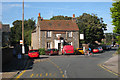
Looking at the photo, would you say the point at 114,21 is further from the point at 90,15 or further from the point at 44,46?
the point at 90,15

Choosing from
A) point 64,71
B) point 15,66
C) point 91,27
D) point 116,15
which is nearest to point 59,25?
point 91,27

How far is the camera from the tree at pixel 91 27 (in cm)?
6122

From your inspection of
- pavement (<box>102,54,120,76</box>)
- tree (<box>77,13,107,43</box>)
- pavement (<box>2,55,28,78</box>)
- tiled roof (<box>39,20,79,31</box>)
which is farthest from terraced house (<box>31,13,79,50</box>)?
pavement (<box>2,55,28,78</box>)

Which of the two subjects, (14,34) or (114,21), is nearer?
(114,21)

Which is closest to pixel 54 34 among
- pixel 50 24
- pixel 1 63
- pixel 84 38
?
pixel 50 24

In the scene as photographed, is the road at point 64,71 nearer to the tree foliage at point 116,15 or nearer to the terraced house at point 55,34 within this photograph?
the tree foliage at point 116,15

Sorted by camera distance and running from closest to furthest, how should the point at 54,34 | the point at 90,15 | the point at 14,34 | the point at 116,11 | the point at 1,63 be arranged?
1. the point at 1,63
2. the point at 116,11
3. the point at 54,34
4. the point at 90,15
5. the point at 14,34

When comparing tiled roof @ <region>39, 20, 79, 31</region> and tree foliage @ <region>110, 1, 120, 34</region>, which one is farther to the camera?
tiled roof @ <region>39, 20, 79, 31</region>

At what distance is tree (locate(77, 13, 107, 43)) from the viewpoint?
201 ft

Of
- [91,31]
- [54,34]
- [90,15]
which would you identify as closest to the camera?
[54,34]

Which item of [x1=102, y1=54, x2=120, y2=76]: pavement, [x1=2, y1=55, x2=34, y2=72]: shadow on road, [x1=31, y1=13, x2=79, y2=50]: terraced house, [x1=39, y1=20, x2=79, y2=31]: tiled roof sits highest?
[x1=39, y1=20, x2=79, y2=31]: tiled roof

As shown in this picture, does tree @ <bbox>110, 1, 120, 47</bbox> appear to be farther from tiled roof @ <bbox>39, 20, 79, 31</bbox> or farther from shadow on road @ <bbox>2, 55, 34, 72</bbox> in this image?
tiled roof @ <bbox>39, 20, 79, 31</bbox>

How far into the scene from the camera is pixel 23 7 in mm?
36969

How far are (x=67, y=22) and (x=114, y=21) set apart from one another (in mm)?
22026
